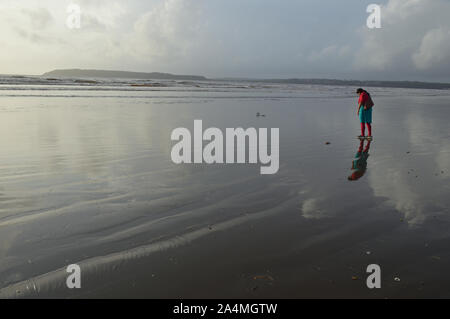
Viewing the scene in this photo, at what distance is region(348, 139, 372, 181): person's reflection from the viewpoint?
26.5 feet

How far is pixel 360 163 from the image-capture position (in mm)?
9422

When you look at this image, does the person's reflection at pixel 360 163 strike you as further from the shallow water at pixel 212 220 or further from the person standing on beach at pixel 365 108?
the person standing on beach at pixel 365 108

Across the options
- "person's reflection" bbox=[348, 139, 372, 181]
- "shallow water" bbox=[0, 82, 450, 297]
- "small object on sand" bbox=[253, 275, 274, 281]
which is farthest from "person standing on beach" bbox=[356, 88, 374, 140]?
"small object on sand" bbox=[253, 275, 274, 281]

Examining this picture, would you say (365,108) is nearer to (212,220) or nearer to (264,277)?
(212,220)

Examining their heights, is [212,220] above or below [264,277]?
above

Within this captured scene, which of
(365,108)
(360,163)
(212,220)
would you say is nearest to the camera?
(212,220)

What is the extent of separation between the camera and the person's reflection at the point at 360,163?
807 cm

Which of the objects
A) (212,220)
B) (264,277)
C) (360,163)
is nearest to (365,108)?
(360,163)

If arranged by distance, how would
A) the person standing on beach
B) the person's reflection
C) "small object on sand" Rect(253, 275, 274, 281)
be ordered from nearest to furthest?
"small object on sand" Rect(253, 275, 274, 281) < the person's reflection < the person standing on beach

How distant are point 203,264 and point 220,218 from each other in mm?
1389

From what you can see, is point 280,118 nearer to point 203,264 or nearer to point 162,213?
point 162,213

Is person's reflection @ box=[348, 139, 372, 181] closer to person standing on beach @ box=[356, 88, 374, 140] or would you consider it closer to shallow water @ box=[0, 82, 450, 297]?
shallow water @ box=[0, 82, 450, 297]
